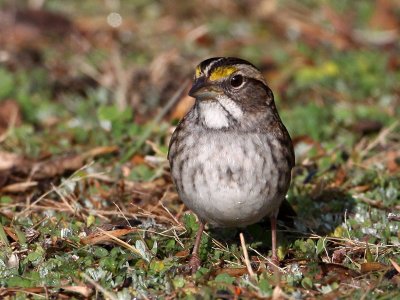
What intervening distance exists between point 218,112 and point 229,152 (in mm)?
266

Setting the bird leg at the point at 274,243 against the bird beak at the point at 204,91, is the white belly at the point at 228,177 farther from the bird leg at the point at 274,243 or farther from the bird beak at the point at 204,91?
the bird leg at the point at 274,243

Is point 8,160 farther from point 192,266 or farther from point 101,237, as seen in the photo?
point 192,266

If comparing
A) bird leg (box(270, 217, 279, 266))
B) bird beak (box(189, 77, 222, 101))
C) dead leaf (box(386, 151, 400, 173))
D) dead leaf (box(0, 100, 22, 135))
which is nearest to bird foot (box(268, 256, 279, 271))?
bird leg (box(270, 217, 279, 266))

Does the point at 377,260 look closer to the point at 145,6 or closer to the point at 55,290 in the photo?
the point at 55,290

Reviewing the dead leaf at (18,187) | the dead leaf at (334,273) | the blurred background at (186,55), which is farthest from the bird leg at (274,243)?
the blurred background at (186,55)

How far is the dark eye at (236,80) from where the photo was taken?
16.4ft

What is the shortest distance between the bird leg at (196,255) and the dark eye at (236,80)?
0.89m

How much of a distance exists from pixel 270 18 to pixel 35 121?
3.83 metres

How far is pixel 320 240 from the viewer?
5.27m

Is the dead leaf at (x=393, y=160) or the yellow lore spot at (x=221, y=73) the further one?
the dead leaf at (x=393, y=160)

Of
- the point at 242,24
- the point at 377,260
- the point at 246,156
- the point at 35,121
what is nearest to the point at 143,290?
the point at 246,156

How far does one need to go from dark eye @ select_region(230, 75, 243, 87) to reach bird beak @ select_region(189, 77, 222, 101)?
0.12 m

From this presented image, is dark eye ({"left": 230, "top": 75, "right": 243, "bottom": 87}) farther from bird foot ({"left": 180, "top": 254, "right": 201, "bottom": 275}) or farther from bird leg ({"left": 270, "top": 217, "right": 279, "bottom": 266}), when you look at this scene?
bird foot ({"left": 180, "top": 254, "right": 201, "bottom": 275})

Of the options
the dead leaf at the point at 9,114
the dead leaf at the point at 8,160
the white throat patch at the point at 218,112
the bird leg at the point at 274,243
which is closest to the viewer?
the white throat patch at the point at 218,112
